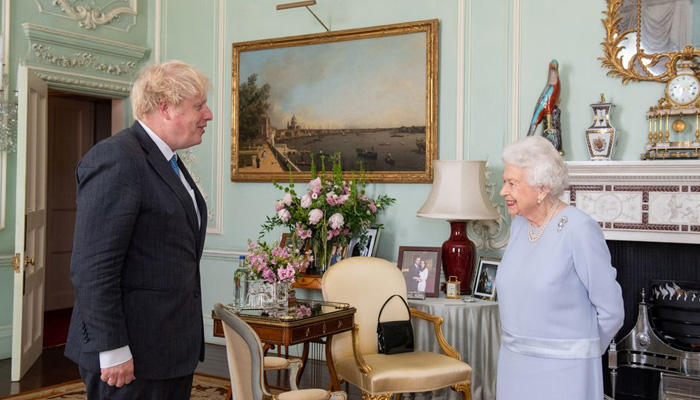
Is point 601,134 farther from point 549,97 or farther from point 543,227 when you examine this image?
point 543,227

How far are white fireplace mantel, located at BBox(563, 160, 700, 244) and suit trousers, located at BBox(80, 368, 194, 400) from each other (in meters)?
3.12

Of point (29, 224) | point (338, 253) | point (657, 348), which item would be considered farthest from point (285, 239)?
point (657, 348)

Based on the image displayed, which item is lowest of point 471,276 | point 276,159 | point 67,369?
point 67,369

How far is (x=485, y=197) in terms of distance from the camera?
4746 millimetres

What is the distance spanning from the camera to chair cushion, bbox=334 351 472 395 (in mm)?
3703

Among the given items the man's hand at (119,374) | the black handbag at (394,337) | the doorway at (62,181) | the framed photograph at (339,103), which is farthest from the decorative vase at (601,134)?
the doorway at (62,181)

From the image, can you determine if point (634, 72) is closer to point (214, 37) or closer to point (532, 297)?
point (532, 297)

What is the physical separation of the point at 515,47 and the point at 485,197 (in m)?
1.21

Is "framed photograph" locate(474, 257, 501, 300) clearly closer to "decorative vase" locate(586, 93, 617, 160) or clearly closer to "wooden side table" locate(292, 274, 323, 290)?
"decorative vase" locate(586, 93, 617, 160)

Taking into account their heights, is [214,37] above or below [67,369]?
above

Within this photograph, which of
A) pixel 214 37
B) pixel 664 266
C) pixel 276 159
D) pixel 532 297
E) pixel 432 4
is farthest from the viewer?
pixel 214 37

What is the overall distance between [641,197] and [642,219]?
138 mm

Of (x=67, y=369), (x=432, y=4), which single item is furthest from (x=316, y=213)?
(x=67, y=369)

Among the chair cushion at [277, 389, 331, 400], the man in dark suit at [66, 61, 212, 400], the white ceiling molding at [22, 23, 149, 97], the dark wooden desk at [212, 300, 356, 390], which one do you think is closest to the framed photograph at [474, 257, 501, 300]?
the dark wooden desk at [212, 300, 356, 390]
